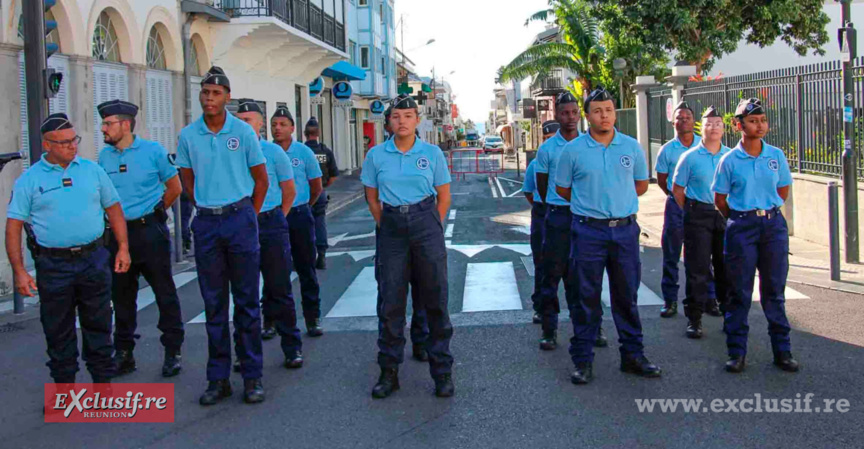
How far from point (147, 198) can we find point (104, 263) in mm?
932

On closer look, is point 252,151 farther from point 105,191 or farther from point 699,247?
point 699,247

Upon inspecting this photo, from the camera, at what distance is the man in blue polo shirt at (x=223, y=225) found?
587cm

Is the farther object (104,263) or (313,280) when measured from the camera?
(313,280)

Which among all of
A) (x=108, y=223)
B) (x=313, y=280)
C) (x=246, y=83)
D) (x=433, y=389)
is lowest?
(x=433, y=389)

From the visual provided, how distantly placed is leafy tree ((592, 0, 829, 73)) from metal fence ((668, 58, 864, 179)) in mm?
10834

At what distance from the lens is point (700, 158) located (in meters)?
7.45

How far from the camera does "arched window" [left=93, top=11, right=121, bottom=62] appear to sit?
50.4ft

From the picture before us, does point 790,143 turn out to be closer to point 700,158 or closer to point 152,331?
point 700,158

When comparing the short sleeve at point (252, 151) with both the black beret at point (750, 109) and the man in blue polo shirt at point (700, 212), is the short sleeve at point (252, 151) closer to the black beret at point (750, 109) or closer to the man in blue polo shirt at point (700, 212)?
the black beret at point (750, 109)

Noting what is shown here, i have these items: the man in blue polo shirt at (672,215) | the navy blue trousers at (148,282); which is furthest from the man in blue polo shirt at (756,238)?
the navy blue trousers at (148,282)

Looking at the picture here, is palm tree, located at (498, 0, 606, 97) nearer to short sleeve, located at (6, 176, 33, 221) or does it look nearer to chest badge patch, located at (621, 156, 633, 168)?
chest badge patch, located at (621, 156, 633, 168)

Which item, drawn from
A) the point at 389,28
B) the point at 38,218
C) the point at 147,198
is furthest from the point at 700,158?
the point at 389,28

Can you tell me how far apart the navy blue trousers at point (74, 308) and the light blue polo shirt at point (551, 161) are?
338 cm

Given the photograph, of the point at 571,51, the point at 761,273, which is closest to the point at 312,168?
the point at 761,273
